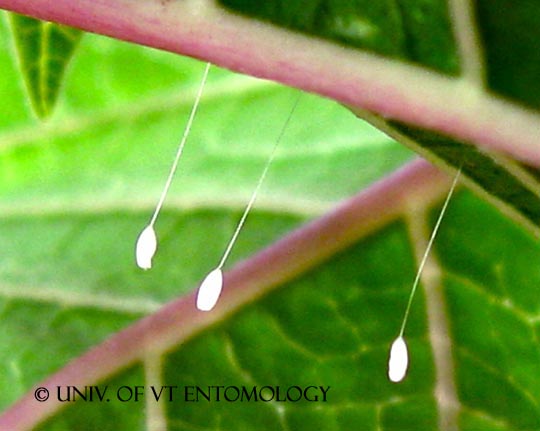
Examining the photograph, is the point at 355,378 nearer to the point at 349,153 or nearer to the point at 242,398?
the point at 242,398

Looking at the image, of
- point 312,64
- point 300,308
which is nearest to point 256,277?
point 300,308

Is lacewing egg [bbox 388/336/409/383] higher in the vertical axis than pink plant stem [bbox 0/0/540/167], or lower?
lower

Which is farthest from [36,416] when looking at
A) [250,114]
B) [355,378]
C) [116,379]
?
[250,114]

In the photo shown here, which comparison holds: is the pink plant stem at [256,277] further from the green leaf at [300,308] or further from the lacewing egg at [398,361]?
the lacewing egg at [398,361]

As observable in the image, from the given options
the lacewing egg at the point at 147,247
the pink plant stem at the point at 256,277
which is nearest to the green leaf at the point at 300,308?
the pink plant stem at the point at 256,277

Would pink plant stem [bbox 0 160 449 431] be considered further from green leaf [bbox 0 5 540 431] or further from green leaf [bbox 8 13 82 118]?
green leaf [bbox 8 13 82 118]

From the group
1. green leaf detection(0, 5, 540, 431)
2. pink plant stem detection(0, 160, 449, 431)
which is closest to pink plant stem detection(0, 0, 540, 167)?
green leaf detection(0, 5, 540, 431)
